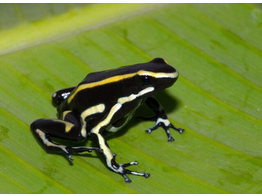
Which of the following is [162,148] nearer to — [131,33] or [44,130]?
[44,130]

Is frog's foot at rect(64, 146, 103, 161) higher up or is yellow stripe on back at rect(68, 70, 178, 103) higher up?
yellow stripe on back at rect(68, 70, 178, 103)

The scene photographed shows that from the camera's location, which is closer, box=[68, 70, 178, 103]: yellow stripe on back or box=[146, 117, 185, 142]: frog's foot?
box=[68, 70, 178, 103]: yellow stripe on back

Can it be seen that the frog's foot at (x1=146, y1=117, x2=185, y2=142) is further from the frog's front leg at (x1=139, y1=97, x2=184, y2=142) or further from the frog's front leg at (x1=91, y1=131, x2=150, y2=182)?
the frog's front leg at (x1=91, y1=131, x2=150, y2=182)

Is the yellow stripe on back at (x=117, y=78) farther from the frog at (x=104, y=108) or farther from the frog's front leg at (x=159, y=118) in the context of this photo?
the frog's front leg at (x=159, y=118)

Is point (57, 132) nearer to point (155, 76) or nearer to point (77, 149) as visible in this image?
point (77, 149)

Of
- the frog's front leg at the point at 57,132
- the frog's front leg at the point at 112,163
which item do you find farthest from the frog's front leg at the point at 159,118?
the frog's front leg at the point at 57,132

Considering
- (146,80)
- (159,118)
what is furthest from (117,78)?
(159,118)

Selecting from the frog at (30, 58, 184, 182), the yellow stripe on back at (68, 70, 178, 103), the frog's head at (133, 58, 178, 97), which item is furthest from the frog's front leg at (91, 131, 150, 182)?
the frog's head at (133, 58, 178, 97)
